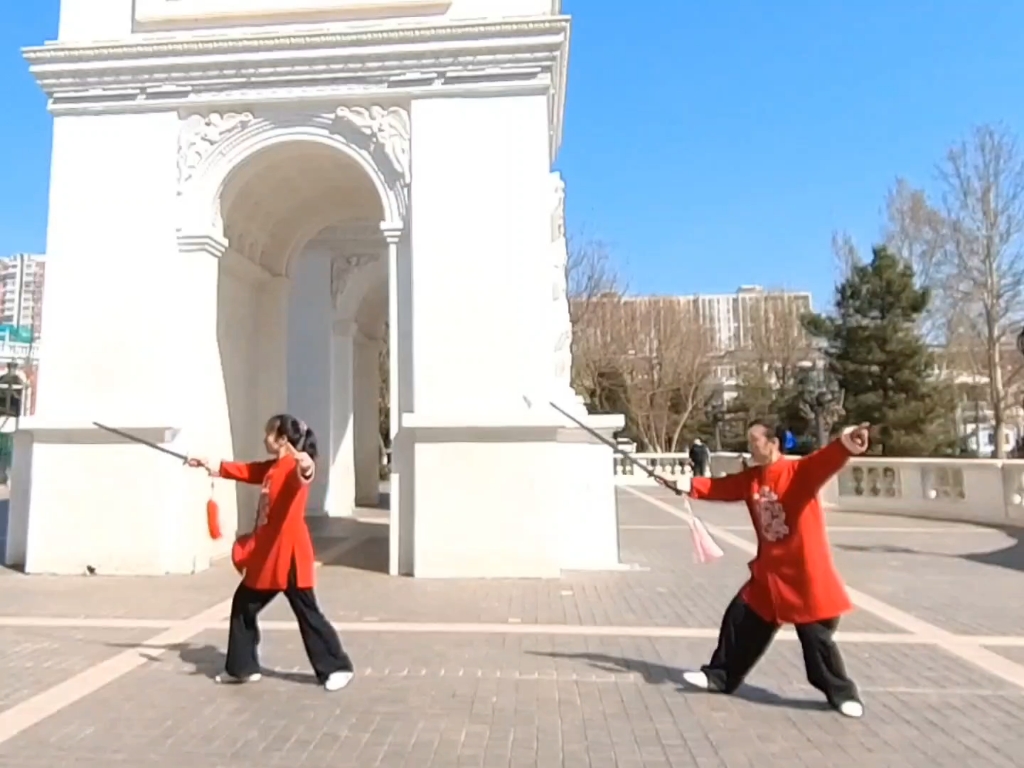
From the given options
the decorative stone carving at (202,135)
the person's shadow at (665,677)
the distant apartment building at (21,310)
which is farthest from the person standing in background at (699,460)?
the distant apartment building at (21,310)

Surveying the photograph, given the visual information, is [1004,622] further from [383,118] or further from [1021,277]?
[1021,277]

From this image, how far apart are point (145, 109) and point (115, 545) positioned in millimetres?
5221

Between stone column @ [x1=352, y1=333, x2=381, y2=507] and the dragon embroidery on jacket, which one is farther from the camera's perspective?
stone column @ [x1=352, y1=333, x2=381, y2=507]

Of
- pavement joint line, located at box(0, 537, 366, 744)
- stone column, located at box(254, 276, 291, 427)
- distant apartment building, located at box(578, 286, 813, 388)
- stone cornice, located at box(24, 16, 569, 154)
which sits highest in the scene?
distant apartment building, located at box(578, 286, 813, 388)

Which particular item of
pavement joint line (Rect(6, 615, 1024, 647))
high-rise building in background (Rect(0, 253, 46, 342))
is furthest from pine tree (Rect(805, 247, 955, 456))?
high-rise building in background (Rect(0, 253, 46, 342))

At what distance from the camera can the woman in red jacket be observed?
5156 mm

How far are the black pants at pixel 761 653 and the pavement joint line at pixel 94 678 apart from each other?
12.6ft

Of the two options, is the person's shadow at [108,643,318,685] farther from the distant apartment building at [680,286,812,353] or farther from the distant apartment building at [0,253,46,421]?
the distant apartment building at [0,253,46,421]

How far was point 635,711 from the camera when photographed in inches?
189

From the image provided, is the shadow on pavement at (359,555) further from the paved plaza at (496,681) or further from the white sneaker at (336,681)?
the white sneaker at (336,681)

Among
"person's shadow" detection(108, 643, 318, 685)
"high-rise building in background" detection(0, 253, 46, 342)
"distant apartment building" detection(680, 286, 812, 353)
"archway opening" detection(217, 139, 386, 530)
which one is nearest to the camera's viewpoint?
"person's shadow" detection(108, 643, 318, 685)

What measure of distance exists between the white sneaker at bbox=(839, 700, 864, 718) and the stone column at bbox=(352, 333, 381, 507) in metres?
15.6

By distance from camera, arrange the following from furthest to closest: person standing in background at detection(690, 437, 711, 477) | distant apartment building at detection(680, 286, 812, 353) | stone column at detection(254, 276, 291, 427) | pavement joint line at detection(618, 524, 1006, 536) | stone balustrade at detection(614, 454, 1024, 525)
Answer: distant apartment building at detection(680, 286, 812, 353)
person standing in background at detection(690, 437, 711, 477)
stone balustrade at detection(614, 454, 1024, 525)
pavement joint line at detection(618, 524, 1006, 536)
stone column at detection(254, 276, 291, 427)

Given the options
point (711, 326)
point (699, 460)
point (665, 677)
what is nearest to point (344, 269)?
point (665, 677)
